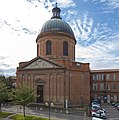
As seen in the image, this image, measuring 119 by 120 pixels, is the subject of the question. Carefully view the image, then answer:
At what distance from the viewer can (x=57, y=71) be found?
192 feet

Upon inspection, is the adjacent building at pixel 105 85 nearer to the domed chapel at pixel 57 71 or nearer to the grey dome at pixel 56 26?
the domed chapel at pixel 57 71

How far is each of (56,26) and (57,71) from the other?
44.5ft

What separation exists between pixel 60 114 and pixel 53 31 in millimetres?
25017

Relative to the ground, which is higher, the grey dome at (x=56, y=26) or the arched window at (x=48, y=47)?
the grey dome at (x=56, y=26)

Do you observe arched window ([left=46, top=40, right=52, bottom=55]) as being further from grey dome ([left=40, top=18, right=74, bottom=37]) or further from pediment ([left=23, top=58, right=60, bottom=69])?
pediment ([left=23, top=58, right=60, bottom=69])

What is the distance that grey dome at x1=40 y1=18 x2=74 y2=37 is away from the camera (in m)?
66.1

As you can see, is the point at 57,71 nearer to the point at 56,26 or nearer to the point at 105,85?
the point at 56,26

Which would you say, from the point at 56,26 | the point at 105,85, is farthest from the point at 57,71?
the point at 105,85

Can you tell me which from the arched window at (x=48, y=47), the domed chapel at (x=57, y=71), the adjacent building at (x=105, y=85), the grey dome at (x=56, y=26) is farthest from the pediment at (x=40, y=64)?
the adjacent building at (x=105, y=85)

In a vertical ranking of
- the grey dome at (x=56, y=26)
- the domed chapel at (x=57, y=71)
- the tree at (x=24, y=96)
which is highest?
the grey dome at (x=56, y=26)

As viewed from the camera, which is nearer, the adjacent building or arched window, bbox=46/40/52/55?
arched window, bbox=46/40/52/55

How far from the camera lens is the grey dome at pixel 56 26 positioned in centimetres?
6612

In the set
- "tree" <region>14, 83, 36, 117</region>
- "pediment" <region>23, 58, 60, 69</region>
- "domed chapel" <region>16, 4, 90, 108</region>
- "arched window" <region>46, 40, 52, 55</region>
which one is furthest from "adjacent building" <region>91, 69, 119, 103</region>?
"tree" <region>14, 83, 36, 117</region>

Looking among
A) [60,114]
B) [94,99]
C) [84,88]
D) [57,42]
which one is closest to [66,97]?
[84,88]
